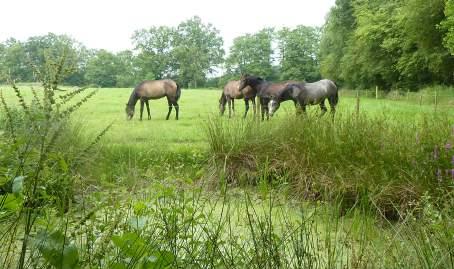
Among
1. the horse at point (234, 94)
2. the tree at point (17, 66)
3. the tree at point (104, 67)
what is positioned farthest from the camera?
the tree at point (104, 67)

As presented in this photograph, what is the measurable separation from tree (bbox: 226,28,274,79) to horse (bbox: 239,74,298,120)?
386 inches

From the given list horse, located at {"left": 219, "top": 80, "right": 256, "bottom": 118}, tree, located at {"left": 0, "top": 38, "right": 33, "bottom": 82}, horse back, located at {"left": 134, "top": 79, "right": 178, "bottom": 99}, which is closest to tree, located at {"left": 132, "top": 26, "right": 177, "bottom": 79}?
horse back, located at {"left": 134, "top": 79, "right": 178, "bottom": 99}

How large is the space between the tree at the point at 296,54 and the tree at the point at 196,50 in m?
3.08

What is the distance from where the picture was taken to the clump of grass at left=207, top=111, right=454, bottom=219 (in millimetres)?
3557

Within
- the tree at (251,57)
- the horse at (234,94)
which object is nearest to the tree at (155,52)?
the tree at (251,57)

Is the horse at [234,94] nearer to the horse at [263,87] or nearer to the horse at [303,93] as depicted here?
the horse at [263,87]

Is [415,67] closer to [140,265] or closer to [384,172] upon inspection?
[384,172]

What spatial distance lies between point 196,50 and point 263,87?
37.7 feet

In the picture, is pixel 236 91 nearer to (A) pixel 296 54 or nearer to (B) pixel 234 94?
(B) pixel 234 94

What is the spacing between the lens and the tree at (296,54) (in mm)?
21188

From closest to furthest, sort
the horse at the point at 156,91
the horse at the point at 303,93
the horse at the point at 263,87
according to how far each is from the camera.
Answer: the horse at the point at 303,93, the horse at the point at 263,87, the horse at the point at 156,91

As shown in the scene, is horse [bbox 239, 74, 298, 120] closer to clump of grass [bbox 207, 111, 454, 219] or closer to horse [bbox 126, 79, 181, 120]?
horse [bbox 126, 79, 181, 120]

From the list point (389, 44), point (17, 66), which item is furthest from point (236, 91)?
point (389, 44)

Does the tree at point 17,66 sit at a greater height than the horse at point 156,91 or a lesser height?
greater
